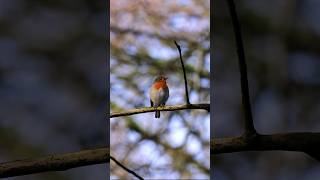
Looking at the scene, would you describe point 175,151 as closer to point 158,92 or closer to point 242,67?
point 158,92

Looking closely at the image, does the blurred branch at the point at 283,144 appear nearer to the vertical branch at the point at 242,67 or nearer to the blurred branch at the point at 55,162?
the vertical branch at the point at 242,67

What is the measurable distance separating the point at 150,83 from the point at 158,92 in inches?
2.4

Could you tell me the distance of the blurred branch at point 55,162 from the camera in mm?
2666

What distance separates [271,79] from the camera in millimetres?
2941

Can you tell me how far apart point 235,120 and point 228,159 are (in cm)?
21

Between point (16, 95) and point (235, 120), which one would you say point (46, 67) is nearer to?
point (16, 95)

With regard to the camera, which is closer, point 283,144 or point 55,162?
point 55,162

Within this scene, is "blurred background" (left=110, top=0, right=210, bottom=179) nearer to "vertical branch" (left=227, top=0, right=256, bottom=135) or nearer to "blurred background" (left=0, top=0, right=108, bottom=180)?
"blurred background" (left=0, top=0, right=108, bottom=180)

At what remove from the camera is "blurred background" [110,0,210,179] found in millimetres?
2750

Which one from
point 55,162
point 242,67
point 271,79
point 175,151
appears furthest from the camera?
point 271,79

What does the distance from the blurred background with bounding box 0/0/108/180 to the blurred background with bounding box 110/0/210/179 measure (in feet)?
0.32

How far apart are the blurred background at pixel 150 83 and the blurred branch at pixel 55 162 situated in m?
0.09

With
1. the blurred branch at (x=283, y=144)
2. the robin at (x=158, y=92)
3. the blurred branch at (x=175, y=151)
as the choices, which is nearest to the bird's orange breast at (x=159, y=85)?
the robin at (x=158, y=92)

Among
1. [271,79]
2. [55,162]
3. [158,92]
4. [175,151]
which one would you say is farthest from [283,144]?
[55,162]
